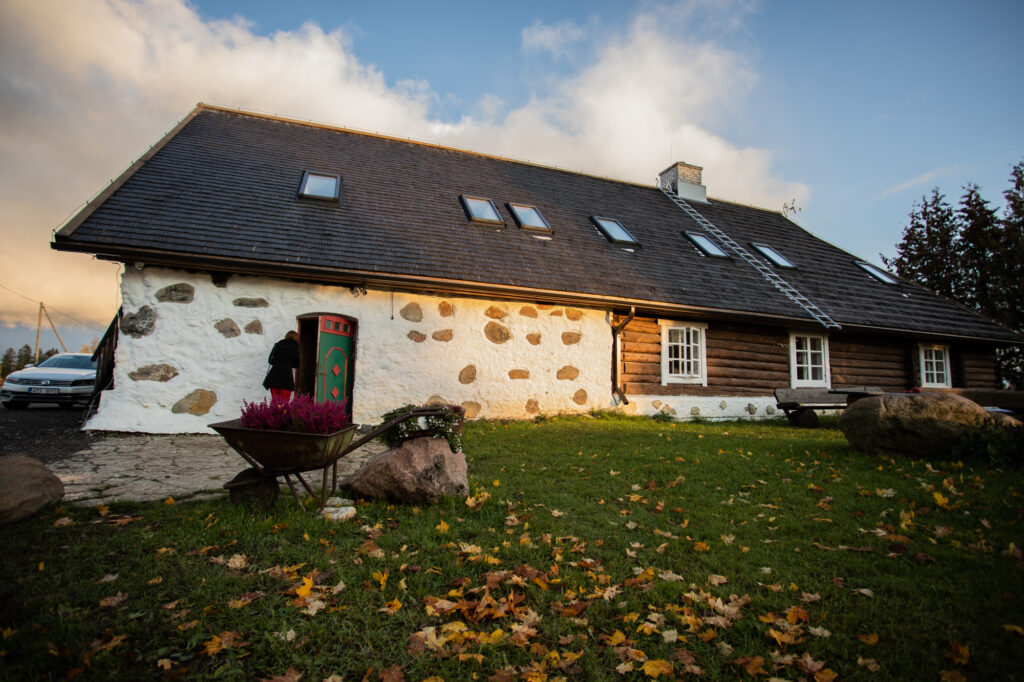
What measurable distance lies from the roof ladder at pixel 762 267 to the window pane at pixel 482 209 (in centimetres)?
699

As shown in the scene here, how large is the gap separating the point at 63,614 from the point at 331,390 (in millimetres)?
6185

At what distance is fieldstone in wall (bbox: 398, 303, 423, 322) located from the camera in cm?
916

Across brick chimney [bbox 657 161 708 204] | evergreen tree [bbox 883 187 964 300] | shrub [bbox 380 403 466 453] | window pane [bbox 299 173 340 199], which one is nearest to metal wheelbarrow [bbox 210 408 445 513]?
shrub [bbox 380 403 466 453]

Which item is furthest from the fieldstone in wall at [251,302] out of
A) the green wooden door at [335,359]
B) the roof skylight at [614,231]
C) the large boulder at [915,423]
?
the large boulder at [915,423]

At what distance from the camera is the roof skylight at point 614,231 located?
12.3 meters

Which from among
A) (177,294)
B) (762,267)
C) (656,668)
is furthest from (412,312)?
(762,267)

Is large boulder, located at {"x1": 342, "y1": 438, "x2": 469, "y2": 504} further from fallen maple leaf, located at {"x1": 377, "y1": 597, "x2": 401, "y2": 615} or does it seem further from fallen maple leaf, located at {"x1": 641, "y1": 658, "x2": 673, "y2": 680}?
fallen maple leaf, located at {"x1": 641, "y1": 658, "x2": 673, "y2": 680}

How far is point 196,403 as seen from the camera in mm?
8016

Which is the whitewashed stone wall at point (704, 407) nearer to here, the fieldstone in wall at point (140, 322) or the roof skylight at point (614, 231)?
the roof skylight at point (614, 231)

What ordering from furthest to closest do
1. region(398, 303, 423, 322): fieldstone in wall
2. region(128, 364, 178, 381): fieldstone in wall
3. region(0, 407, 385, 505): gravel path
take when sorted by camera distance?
region(398, 303, 423, 322): fieldstone in wall → region(128, 364, 178, 381): fieldstone in wall → region(0, 407, 385, 505): gravel path

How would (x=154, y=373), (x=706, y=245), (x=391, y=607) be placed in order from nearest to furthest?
1. (x=391, y=607)
2. (x=154, y=373)
3. (x=706, y=245)

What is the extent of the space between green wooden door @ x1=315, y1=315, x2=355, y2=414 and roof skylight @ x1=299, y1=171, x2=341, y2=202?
2900 mm

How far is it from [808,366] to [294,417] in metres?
12.8

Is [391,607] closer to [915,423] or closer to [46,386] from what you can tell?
[915,423]
